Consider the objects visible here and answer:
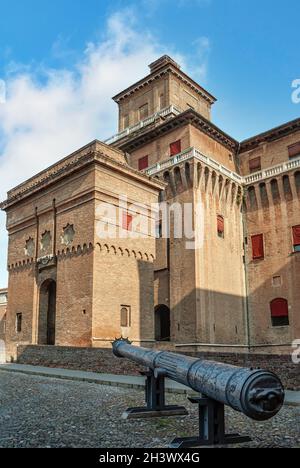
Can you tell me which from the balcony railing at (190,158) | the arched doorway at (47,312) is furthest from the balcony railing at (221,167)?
the arched doorway at (47,312)

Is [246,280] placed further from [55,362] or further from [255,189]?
[55,362]

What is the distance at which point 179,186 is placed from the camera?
82.7 ft

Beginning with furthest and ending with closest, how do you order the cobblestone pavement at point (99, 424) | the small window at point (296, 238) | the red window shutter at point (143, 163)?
the red window shutter at point (143, 163) → the small window at point (296, 238) → the cobblestone pavement at point (99, 424)

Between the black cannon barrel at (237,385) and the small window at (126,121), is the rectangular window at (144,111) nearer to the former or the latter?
the small window at (126,121)

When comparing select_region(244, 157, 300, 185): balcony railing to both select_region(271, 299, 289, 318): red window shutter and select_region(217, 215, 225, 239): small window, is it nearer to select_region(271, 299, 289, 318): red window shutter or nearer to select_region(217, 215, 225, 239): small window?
select_region(217, 215, 225, 239): small window

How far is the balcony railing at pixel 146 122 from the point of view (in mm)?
28328

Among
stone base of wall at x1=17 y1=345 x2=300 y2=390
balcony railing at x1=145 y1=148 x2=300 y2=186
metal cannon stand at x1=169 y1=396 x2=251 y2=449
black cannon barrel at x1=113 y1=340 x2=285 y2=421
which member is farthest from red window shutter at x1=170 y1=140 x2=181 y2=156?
metal cannon stand at x1=169 y1=396 x2=251 y2=449

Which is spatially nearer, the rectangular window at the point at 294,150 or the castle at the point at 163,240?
the castle at the point at 163,240

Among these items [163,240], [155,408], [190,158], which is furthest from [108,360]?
[190,158]

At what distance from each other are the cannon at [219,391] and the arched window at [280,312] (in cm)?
1988

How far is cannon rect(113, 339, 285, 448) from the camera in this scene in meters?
4.18

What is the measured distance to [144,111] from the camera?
3111 cm

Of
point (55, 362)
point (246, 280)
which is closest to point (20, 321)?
point (55, 362)

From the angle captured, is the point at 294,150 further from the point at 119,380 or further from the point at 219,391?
the point at 219,391
